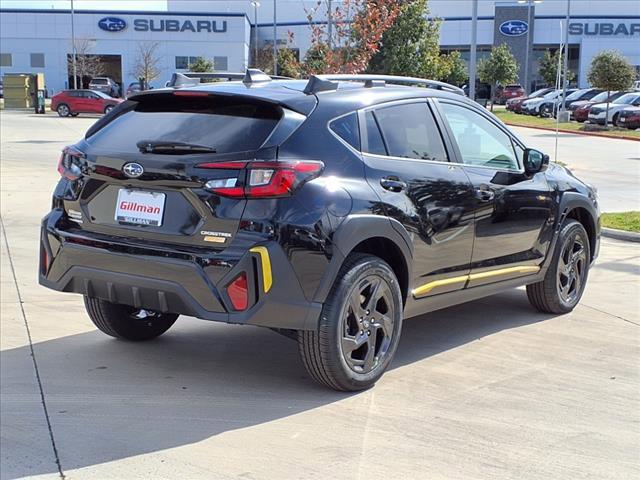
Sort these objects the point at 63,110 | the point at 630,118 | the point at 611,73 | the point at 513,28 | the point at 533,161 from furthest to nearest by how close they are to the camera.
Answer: the point at 513,28 → the point at 63,110 → the point at 611,73 → the point at 630,118 → the point at 533,161

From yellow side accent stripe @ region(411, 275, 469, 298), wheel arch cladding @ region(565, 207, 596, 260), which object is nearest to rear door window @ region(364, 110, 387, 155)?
yellow side accent stripe @ region(411, 275, 469, 298)

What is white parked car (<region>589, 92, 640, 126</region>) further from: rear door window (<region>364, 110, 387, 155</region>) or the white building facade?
the white building facade

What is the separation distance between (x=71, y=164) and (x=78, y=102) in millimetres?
40897

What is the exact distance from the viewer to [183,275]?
4340mm

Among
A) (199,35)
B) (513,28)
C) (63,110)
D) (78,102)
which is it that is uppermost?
(513,28)

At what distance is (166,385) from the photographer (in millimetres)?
4941

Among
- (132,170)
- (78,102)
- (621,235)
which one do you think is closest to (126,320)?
(132,170)

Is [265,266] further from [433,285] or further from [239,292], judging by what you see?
[433,285]

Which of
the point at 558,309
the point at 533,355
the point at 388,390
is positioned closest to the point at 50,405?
the point at 388,390

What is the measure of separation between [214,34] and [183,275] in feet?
240

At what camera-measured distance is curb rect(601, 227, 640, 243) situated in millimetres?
10398

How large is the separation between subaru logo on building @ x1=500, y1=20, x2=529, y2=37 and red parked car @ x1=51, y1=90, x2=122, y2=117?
4227 cm

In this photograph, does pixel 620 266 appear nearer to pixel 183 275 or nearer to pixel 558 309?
pixel 558 309

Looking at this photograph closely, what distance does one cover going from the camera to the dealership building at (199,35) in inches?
2879
